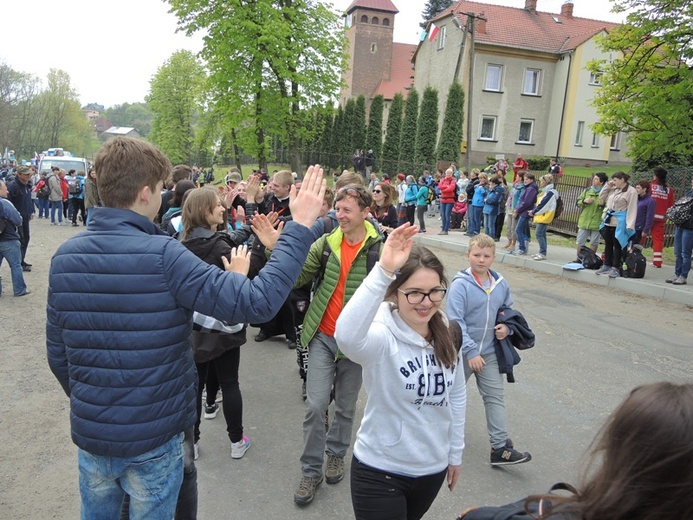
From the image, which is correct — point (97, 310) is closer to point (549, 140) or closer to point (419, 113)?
point (419, 113)

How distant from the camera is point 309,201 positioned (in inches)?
79.4

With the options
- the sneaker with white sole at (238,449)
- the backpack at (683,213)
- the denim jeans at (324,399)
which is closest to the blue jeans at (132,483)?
the denim jeans at (324,399)

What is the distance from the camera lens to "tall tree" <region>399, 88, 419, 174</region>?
34844mm

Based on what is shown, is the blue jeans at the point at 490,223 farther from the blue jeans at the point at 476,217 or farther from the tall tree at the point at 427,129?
the tall tree at the point at 427,129

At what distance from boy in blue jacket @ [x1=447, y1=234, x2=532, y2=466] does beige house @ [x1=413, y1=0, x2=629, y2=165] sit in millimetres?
33947

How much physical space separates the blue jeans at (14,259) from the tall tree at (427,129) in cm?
2711

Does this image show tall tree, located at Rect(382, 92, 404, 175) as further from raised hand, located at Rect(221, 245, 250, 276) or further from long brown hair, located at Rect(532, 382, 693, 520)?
Result: long brown hair, located at Rect(532, 382, 693, 520)

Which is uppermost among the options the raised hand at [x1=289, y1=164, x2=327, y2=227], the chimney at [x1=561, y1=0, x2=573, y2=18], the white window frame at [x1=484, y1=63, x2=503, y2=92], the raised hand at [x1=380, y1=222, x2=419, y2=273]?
the chimney at [x1=561, y1=0, x2=573, y2=18]

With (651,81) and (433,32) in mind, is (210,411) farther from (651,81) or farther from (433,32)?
(433,32)

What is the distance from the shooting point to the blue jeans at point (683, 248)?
948 cm

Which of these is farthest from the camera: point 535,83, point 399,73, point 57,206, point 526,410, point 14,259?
point 399,73

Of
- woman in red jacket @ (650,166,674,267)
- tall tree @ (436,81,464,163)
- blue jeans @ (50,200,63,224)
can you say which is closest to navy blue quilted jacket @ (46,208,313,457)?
woman in red jacket @ (650,166,674,267)

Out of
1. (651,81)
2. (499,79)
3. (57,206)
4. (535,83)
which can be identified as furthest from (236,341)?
(535,83)

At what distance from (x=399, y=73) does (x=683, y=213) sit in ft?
165
